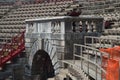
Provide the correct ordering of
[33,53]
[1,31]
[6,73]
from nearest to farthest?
[33,53] < [6,73] < [1,31]

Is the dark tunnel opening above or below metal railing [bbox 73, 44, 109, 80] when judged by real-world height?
below

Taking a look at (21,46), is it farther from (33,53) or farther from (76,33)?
(76,33)

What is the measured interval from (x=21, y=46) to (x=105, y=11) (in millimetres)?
7192

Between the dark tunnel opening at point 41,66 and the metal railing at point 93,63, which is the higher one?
the metal railing at point 93,63

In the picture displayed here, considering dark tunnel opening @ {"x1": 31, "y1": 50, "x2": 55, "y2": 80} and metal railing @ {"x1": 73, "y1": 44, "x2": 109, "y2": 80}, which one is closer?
metal railing @ {"x1": 73, "y1": 44, "x2": 109, "y2": 80}

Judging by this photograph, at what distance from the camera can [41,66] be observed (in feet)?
48.6

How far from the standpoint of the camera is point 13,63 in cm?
1680

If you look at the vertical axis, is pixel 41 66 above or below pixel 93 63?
below

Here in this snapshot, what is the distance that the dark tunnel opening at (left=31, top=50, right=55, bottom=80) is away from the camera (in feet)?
47.5

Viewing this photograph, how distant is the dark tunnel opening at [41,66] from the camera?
47.5 feet

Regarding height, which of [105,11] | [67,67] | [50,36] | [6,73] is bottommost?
[6,73]

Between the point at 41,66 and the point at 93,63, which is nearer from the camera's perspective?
the point at 93,63

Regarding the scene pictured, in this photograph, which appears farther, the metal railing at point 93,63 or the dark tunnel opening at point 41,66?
the dark tunnel opening at point 41,66

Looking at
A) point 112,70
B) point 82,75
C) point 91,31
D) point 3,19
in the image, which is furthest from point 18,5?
point 112,70
